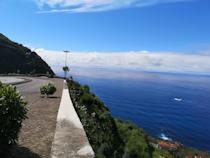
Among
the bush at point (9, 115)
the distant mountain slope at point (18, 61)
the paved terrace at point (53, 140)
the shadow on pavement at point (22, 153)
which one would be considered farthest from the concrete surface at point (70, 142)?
the distant mountain slope at point (18, 61)

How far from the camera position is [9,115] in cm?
734

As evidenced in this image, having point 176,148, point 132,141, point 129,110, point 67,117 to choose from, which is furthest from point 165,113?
point 67,117

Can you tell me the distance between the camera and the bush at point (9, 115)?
7191 millimetres

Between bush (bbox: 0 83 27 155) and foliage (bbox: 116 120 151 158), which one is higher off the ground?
bush (bbox: 0 83 27 155)

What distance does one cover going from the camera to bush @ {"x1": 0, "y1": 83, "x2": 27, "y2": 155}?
719 centimetres

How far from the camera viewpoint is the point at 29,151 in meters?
8.50

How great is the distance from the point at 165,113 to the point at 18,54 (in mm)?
59992

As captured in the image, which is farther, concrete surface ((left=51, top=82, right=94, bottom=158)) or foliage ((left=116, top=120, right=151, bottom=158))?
foliage ((left=116, top=120, right=151, bottom=158))

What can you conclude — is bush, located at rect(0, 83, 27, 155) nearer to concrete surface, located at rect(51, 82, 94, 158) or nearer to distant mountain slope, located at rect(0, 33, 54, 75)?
concrete surface, located at rect(51, 82, 94, 158)

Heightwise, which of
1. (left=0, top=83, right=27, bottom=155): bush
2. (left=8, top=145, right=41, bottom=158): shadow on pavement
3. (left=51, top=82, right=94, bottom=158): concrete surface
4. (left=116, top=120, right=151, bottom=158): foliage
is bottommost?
(left=116, top=120, right=151, bottom=158): foliage

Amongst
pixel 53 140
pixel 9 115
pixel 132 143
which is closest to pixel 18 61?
pixel 132 143

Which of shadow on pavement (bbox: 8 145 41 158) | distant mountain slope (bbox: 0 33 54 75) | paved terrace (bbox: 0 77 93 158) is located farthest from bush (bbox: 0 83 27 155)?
distant mountain slope (bbox: 0 33 54 75)

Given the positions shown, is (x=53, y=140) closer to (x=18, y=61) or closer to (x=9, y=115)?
(x=9, y=115)

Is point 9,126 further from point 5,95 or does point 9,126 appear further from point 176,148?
point 176,148
